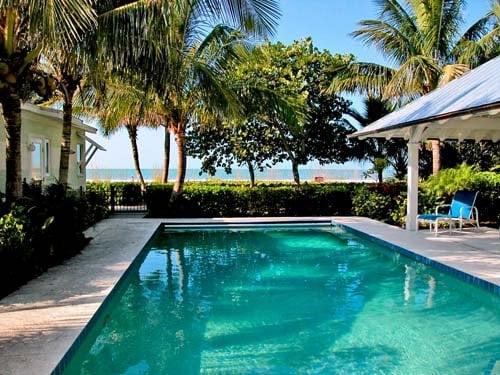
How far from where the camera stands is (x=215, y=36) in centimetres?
1625

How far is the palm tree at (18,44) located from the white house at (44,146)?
2.50m

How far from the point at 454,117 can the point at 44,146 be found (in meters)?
11.3

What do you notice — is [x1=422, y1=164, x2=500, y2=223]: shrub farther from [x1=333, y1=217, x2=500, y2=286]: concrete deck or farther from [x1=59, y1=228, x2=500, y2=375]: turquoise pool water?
[x1=59, y1=228, x2=500, y2=375]: turquoise pool water

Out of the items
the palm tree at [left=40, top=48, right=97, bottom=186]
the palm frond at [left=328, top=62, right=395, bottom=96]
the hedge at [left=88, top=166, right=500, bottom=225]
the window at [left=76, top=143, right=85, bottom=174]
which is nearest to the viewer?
the palm tree at [left=40, top=48, right=97, bottom=186]

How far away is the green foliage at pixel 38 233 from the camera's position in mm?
7152

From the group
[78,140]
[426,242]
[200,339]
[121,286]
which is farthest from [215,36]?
[200,339]

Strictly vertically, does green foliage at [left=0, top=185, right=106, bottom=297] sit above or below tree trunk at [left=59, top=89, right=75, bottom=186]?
below

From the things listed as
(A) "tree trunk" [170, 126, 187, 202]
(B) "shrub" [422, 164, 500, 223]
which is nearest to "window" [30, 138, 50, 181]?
(A) "tree trunk" [170, 126, 187, 202]

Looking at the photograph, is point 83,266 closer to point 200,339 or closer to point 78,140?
point 200,339

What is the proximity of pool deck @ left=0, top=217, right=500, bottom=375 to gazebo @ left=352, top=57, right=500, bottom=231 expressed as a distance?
7.28 ft

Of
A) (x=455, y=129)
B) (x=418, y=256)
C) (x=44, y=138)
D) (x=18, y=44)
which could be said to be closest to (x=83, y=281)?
(x=18, y=44)

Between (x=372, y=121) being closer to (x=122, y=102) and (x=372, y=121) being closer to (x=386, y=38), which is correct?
(x=386, y=38)

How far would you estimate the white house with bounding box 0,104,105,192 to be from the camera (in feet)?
42.3

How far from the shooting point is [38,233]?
846 centimetres
